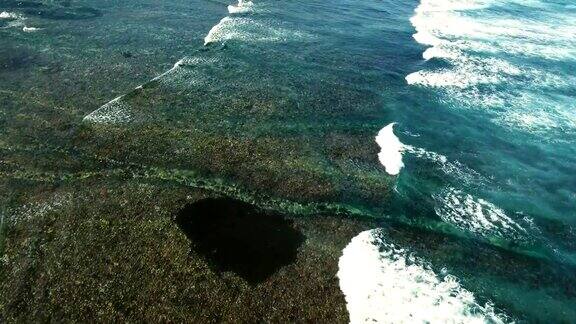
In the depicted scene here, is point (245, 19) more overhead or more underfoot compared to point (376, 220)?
more overhead

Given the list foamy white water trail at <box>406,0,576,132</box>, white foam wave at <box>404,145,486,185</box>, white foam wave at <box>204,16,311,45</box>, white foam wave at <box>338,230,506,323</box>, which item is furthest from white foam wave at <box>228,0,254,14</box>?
white foam wave at <box>338,230,506,323</box>

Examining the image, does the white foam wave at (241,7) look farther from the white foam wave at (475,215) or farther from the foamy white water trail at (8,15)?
the white foam wave at (475,215)

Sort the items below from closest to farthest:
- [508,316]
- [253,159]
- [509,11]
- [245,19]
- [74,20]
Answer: [508,316]
[253,159]
[74,20]
[245,19]
[509,11]

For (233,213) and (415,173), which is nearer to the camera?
(233,213)

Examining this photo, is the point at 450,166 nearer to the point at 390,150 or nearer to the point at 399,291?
the point at 390,150

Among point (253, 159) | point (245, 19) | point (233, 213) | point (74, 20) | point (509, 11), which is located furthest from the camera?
point (509, 11)

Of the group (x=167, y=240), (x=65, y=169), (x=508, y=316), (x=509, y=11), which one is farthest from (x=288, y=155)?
(x=509, y=11)

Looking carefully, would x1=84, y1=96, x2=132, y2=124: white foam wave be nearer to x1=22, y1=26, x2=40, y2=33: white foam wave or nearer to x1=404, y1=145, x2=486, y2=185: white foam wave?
x1=22, y1=26, x2=40, y2=33: white foam wave

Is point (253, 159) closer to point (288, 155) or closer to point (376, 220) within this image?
point (288, 155)
